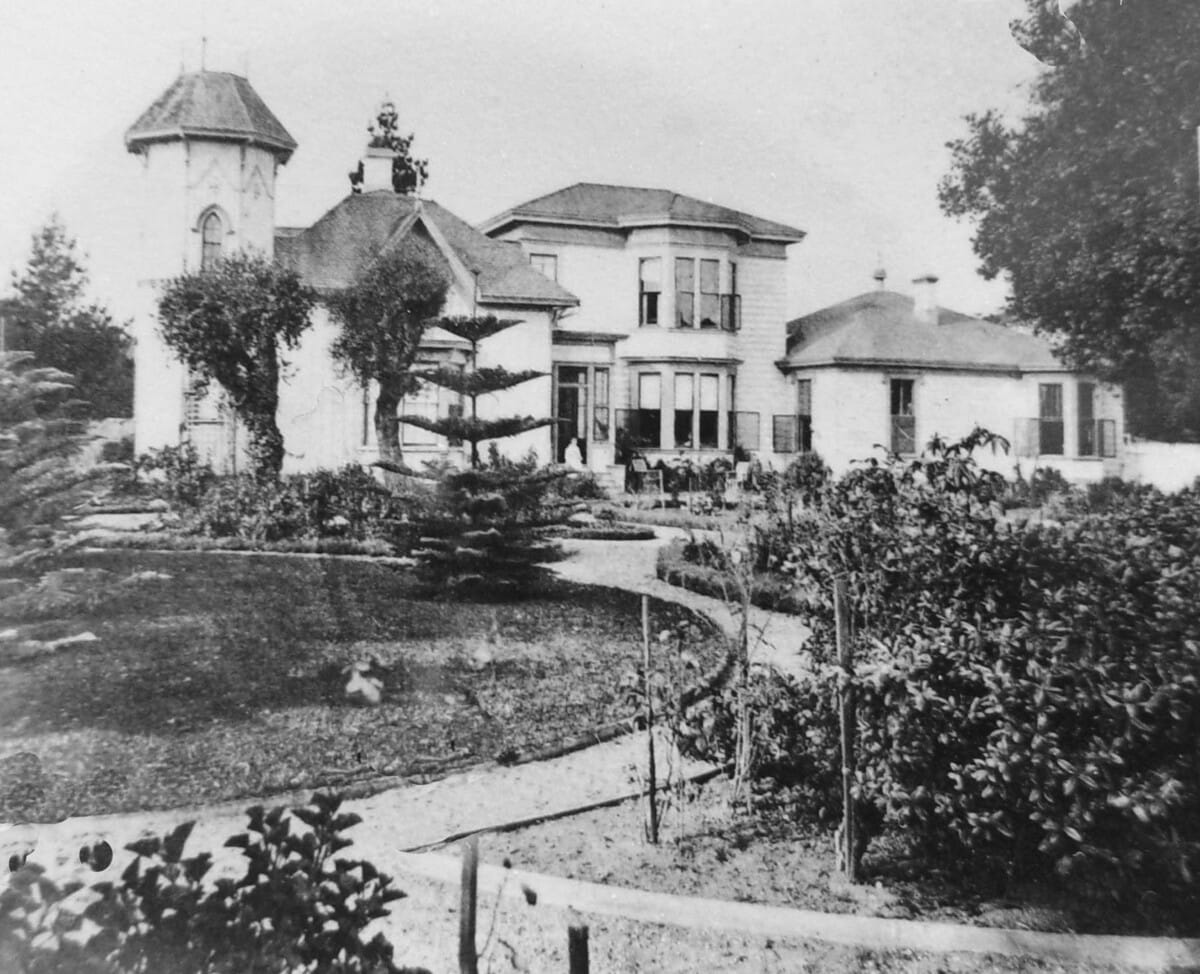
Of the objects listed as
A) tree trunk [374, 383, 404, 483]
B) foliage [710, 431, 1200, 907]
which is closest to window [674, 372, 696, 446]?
foliage [710, 431, 1200, 907]

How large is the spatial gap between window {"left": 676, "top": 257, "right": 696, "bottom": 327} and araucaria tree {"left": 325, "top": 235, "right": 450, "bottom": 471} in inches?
37.7

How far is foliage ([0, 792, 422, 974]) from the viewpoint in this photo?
1.86m

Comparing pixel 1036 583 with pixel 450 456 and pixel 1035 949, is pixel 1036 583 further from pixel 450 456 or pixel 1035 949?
pixel 450 456

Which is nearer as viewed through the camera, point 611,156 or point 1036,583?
point 1036,583

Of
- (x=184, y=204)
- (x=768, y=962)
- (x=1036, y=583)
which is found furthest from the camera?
(x=184, y=204)

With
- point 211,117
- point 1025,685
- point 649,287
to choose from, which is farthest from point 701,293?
point 1025,685

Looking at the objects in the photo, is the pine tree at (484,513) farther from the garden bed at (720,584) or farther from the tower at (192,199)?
the tower at (192,199)

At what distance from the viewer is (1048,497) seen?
3244 millimetres

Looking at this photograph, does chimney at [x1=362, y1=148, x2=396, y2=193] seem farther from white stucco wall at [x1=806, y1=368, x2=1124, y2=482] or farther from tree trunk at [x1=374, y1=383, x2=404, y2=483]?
white stucco wall at [x1=806, y1=368, x2=1124, y2=482]

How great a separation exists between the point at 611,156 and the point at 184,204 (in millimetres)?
1501

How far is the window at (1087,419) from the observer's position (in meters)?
3.20

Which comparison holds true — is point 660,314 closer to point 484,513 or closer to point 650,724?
point 484,513

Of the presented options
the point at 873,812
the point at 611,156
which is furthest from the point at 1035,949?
the point at 611,156

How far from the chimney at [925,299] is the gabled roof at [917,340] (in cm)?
2
